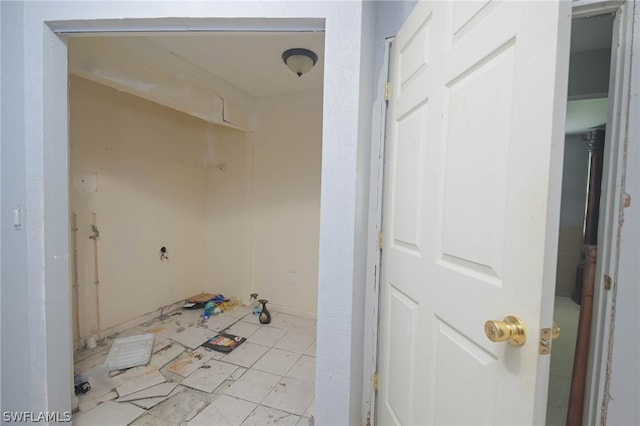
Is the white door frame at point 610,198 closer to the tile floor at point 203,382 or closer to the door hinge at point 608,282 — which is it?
the door hinge at point 608,282

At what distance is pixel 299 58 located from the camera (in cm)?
201

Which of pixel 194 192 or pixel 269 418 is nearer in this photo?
pixel 269 418

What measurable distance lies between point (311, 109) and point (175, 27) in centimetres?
179

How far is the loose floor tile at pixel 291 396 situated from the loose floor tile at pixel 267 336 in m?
0.57

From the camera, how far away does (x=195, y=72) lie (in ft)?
7.79

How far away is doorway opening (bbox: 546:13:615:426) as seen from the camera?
1.04 m

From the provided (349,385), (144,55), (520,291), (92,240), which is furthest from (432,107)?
(92,240)

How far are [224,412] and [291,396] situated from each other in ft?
1.38

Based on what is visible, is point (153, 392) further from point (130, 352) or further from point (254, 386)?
point (254, 386)

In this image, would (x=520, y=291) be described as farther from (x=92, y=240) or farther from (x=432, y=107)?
(x=92, y=240)

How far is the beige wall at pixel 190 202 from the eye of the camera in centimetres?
231

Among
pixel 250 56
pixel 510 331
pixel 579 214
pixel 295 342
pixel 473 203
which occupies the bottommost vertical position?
pixel 295 342

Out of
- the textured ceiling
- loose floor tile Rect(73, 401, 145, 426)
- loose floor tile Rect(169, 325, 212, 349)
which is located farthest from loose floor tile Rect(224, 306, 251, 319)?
the textured ceiling

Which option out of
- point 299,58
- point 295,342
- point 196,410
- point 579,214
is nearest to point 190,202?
point 295,342
